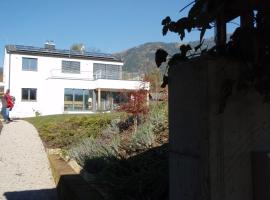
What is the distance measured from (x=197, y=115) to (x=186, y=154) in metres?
0.28

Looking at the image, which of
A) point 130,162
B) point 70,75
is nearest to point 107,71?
point 70,75

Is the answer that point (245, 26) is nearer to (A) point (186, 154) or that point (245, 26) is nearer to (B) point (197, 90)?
(B) point (197, 90)

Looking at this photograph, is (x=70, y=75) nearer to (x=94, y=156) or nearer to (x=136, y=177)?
(x=94, y=156)

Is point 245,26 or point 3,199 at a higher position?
point 245,26

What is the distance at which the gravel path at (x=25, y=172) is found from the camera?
7.20 meters

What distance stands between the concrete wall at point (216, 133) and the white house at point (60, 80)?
3801cm

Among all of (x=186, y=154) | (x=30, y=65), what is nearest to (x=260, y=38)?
(x=186, y=154)

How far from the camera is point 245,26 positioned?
8.24 ft

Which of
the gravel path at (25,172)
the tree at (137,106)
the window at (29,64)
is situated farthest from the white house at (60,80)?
the gravel path at (25,172)

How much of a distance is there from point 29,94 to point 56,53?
19.7 feet

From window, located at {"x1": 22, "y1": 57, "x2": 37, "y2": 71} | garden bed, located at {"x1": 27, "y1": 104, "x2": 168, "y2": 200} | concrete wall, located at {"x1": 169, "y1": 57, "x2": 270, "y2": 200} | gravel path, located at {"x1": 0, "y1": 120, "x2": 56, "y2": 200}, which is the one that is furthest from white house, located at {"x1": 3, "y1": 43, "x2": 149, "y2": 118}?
concrete wall, located at {"x1": 169, "y1": 57, "x2": 270, "y2": 200}

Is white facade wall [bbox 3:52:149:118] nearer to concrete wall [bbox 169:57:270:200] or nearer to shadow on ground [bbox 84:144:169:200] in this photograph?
shadow on ground [bbox 84:144:169:200]

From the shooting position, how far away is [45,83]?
44.0 metres

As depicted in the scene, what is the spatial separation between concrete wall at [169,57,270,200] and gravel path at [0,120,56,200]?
483 centimetres
